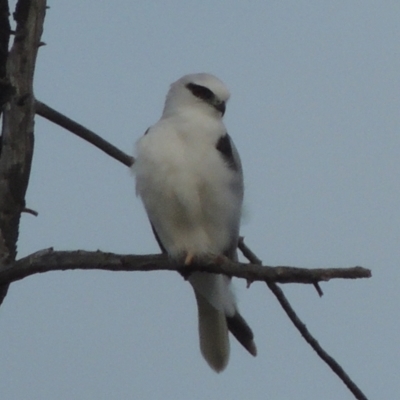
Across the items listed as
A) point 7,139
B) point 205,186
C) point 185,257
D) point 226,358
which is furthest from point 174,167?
point 226,358

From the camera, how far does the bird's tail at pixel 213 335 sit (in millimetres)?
4125

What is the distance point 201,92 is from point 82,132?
86 centimetres

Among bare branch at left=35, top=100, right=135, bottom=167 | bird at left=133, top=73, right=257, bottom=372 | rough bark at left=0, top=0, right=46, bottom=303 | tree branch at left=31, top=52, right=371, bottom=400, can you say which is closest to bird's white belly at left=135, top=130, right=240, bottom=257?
bird at left=133, top=73, right=257, bottom=372

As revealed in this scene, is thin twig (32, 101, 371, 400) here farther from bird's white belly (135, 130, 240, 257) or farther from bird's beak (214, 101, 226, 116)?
bird's beak (214, 101, 226, 116)

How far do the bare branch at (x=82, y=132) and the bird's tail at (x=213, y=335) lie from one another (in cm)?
88

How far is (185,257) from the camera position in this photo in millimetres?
3518

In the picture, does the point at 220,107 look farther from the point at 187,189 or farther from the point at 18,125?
the point at 18,125

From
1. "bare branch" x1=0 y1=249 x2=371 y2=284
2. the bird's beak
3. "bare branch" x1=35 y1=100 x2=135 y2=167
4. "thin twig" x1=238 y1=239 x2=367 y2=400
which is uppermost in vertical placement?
the bird's beak

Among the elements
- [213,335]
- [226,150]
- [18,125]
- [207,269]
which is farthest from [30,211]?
[213,335]

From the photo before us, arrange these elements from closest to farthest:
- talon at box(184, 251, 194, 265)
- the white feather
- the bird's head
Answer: talon at box(184, 251, 194, 265)
the white feather
the bird's head

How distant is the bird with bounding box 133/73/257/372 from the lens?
3512 millimetres

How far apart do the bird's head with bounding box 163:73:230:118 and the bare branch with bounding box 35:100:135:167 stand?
582mm

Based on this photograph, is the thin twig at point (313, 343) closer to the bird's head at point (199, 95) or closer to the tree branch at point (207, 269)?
the tree branch at point (207, 269)

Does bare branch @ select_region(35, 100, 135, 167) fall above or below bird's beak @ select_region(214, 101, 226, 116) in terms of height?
below
